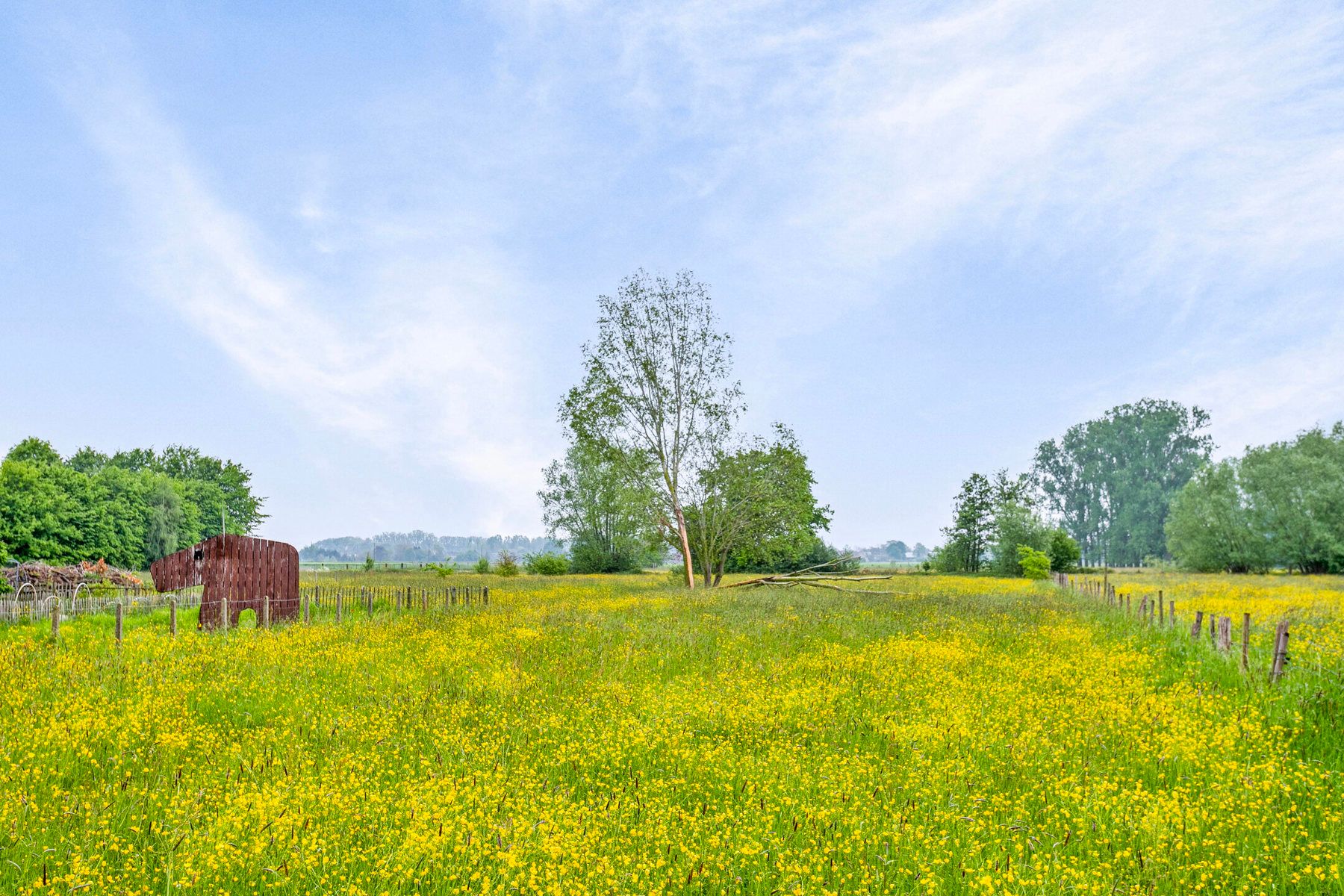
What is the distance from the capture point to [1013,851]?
4977 mm

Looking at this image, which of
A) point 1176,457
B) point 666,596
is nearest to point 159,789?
point 666,596

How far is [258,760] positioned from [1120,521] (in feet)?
309

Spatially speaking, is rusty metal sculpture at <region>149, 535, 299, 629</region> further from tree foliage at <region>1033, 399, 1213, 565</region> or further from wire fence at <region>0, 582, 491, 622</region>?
tree foliage at <region>1033, 399, 1213, 565</region>

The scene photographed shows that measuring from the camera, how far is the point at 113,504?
55188 millimetres

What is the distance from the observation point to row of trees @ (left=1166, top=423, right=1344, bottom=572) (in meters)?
47.4

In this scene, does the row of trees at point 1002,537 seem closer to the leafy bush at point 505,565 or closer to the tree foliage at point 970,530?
the tree foliage at point 970,530

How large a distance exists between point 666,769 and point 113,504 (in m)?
66.1

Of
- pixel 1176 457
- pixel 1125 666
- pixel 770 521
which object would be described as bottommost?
pixel 1125 666

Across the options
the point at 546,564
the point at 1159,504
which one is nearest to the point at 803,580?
the point at 546,564

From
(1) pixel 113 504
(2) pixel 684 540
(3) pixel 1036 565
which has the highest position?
(1) pixel 113 504

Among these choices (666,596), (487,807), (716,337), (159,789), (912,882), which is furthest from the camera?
(716,337)

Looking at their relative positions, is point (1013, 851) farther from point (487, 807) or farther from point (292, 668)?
point (292, 668)

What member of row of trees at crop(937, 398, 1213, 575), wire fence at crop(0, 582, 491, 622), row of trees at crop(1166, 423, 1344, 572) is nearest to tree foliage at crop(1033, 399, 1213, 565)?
row of trees at crop(937, 398, 1213, 575)

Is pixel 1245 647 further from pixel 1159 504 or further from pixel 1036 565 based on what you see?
pixel 1159 504
